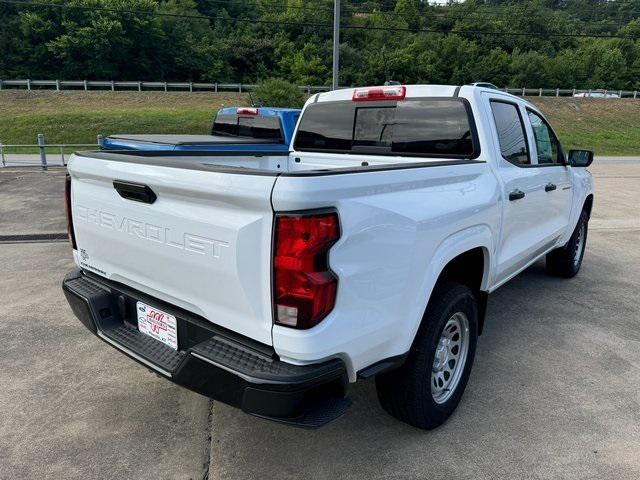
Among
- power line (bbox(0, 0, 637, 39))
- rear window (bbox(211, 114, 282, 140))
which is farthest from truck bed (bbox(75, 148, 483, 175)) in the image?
power line (bbox(0, 0, 637, 39))

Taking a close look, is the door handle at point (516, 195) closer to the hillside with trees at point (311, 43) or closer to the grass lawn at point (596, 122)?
the grass lawn at point (596, 122)

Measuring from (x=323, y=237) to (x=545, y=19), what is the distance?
90.6 m

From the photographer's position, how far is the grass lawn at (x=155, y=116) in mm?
27219

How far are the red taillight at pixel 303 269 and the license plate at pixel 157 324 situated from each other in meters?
0.72

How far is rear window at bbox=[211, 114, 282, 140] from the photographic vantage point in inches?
317

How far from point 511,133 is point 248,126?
18.1ft

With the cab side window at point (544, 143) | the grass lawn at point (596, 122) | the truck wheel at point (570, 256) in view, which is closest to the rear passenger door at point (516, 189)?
the cab side window at point (544, 143)

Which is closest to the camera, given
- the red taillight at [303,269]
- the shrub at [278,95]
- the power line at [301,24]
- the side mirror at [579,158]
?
the red taillight at [303,269]

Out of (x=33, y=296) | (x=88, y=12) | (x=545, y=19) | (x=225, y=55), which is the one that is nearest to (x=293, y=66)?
(x=225, y=55)

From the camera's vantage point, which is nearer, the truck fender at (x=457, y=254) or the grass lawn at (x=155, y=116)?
the truck fender at (x=457, y=254)

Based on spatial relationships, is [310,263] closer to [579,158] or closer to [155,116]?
[579,158]

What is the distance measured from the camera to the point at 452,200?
277cm

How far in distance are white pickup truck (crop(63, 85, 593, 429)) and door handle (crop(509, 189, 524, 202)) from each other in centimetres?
2

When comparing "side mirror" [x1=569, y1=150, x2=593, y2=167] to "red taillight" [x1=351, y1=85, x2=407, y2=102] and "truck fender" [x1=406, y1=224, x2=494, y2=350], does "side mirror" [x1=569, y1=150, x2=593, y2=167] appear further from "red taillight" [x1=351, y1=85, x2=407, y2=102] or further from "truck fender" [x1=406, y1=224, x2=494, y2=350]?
"truck fender" [x1=406, y1=224, x2=494, y2=350]
